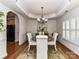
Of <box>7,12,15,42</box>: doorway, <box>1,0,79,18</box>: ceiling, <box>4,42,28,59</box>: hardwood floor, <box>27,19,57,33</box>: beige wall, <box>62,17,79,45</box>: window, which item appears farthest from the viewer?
<box>27,19,57,33</box>: beige wall

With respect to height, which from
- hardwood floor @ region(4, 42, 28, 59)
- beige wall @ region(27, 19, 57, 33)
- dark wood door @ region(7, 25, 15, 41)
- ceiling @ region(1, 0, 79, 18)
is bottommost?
hardwood floor @ region(4, 42, 28, 59)

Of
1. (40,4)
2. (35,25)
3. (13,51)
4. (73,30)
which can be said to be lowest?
(13,51)

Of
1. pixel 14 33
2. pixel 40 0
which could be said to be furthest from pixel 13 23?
pixel 40 0

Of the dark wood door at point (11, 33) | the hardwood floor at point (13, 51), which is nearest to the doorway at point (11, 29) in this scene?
the dark wood door at point (11, 33)

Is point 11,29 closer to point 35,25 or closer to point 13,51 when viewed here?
point 35,25

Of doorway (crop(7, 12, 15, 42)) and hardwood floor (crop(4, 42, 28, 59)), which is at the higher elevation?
doorway (crop(7, 12, 15, 42))

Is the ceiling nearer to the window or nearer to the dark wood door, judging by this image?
the window

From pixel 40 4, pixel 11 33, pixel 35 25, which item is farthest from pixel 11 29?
pixel 40 4

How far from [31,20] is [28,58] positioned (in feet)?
25.6

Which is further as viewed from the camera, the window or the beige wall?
the beige wall

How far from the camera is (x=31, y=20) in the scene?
12.5 metres

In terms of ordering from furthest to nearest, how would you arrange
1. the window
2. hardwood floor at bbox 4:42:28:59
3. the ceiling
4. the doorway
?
the doorway
the window
hardwood floor at bbox 4:42:28:59
the ceiling

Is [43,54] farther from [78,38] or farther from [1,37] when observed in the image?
[78,38]

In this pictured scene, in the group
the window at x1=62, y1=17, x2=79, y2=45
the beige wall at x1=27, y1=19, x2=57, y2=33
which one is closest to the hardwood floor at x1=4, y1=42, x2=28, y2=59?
the window at x1=62, y1=17, x2=79, y2=45
